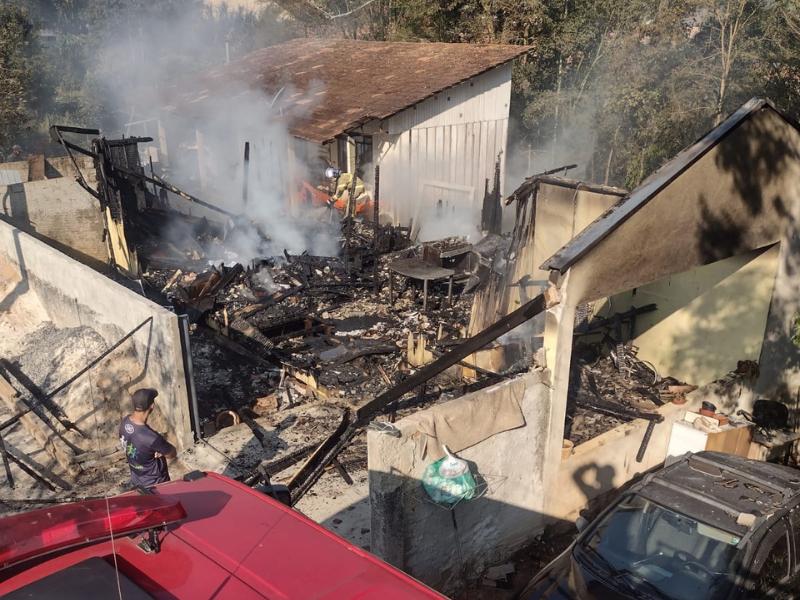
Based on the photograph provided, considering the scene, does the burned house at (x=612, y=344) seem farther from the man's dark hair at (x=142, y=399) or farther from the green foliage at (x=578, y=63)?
the green foliage at (x=578, y=63)

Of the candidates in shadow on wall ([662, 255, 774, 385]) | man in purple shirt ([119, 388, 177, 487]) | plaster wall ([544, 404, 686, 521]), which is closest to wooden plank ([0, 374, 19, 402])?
man in purple shirt ([119, 388, 177, 487])

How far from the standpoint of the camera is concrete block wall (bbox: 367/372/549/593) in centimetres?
518

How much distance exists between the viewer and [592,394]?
8531 mm

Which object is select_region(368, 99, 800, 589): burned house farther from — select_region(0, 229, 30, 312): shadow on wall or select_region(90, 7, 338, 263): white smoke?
select_region(0, 229, 30, 312): shadow on wall

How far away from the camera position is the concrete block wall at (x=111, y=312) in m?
7.70

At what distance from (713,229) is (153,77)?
109ft

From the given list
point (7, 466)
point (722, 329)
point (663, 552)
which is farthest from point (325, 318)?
point (663, 552)

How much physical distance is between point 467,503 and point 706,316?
208 inches

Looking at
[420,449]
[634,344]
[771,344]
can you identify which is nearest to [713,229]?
[771,344]

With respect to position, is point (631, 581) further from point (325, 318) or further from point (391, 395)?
point (325, 318)

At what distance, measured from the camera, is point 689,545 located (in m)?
4.91

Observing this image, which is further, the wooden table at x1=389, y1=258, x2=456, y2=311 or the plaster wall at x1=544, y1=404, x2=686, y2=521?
the wooden table at x1=389, y1=258, x2=456, y2=311

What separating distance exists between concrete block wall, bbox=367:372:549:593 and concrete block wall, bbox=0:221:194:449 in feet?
11.4

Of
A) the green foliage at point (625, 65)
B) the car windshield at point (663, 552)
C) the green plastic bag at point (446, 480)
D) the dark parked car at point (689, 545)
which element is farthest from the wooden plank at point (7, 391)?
the green foliage at point (625, 65)
